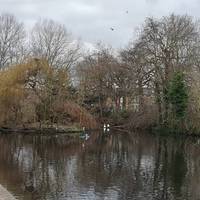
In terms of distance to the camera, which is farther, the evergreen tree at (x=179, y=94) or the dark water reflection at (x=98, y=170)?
the evergreen tree at (x=179, y=94)

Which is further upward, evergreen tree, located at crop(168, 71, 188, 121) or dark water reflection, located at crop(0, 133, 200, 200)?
evergreen tree, located at crop(168, 71, 188, 121)

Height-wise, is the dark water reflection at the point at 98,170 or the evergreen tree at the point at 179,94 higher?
the evergreen tree at the point at 179,94

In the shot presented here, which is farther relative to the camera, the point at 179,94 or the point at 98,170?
the point at 179,94

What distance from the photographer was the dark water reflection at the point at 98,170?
21688 millimetres

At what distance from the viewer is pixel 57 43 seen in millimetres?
70812

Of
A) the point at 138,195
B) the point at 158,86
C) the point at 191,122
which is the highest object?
the point at 158,86

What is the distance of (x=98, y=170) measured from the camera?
27.6 m

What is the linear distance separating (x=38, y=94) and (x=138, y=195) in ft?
118

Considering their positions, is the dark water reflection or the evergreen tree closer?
the dark water reflection

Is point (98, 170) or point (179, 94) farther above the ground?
point (179, 94)

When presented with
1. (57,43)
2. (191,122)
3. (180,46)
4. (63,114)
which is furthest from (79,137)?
(57,43)

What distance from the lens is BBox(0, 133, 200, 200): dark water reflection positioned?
71.2ft

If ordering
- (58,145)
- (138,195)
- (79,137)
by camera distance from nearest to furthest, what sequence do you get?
(138,195)
(58,145)
(79,137)

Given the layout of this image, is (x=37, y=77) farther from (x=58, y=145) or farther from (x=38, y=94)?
(x=58, y=145)
